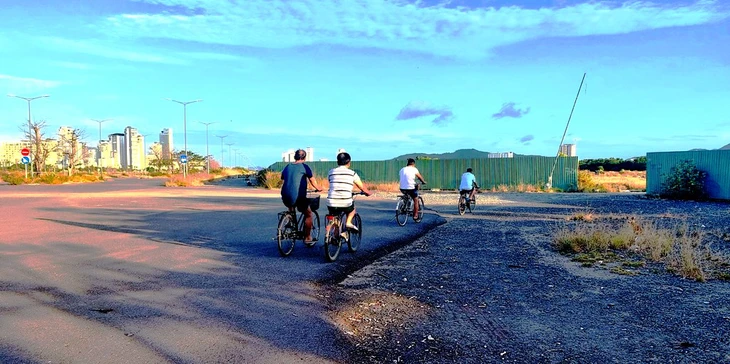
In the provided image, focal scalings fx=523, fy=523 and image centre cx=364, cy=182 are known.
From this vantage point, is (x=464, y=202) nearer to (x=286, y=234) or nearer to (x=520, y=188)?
(x=286, y=234)

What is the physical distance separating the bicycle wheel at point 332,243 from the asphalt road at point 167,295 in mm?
140

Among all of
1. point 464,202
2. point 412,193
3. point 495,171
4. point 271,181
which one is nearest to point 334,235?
point 412,193

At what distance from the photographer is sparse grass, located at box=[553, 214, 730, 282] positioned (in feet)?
25.3

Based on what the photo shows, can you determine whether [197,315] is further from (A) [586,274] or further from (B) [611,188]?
(B) [611,188]

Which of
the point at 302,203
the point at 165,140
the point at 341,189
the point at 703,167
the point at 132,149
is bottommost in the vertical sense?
the point at 302,203

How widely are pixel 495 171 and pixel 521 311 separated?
3145cm

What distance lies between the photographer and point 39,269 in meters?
8.00

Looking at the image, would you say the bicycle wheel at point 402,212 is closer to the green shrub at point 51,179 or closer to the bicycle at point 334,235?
the bicycle at point 334,235

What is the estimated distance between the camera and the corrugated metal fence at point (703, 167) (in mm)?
22453

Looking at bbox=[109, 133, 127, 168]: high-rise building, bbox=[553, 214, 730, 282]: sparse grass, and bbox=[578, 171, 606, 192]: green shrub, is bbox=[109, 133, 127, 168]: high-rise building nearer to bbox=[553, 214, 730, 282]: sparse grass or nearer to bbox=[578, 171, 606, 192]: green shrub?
bbox=[578, 171, 606, 192]: green shrub

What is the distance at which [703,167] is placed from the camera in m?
23.6

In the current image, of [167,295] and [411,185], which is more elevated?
[411,185]

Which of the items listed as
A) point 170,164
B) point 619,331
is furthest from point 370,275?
point 170,164

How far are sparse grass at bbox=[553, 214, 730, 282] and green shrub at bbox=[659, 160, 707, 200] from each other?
1404cm
